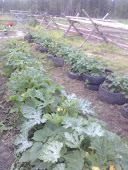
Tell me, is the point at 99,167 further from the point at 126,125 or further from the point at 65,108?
the point at 126,125

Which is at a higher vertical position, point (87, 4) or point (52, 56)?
point (87, 4)

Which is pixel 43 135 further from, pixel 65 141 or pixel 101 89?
pixel 101 89

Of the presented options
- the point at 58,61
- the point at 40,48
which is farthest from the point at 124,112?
the point at 40,48

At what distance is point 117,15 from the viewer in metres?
14.2

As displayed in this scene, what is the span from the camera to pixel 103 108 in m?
3.28

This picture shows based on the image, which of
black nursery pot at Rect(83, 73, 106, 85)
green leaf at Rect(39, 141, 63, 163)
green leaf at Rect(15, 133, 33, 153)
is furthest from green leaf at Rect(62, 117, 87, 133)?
black nursery pot at Rect(83, 73, 106, 85)

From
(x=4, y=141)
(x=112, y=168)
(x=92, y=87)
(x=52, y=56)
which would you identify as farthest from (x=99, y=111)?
(x=52, y=56)

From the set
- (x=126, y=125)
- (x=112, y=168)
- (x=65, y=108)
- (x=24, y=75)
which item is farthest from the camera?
(x=126, y=125)

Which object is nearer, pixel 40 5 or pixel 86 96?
pixel 86 96

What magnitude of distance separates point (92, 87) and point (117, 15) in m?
12.4

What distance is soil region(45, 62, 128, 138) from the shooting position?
2.81 meters

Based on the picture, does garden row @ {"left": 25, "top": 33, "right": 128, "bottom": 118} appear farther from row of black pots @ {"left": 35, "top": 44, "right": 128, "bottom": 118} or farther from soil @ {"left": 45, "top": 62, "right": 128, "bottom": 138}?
soil @ {"left": 45, "top": 62, "right": 128, "bottom": 138}

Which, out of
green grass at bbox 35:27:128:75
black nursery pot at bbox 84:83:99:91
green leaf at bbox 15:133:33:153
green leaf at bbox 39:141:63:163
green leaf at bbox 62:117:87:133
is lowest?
green grass at bbox 35:27:128:75

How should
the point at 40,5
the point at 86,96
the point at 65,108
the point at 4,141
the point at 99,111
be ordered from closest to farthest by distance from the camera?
the point at 65,108 → the point at 4,141 → the point at 99,111 → the point at 86,96 → the point at 40,5
